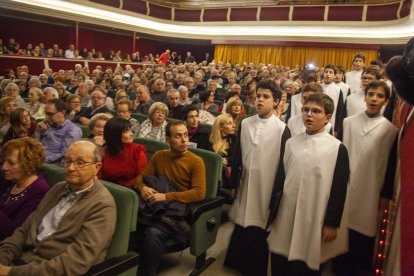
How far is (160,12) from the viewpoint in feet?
57.7

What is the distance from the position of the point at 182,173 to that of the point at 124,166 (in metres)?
0.54

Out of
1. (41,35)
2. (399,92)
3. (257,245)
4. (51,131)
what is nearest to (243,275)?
(257,245)

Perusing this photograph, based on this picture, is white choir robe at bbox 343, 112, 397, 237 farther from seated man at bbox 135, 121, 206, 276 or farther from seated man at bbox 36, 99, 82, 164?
seated man at bbox 36, 99, 82, 164

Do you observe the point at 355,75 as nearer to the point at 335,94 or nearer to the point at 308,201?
the point at 335,94

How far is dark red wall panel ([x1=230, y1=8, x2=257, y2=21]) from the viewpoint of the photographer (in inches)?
637

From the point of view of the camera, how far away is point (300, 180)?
212cm

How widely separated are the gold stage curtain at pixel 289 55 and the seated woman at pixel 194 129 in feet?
37.8

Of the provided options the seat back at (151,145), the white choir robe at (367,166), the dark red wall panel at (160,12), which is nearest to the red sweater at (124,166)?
the seat back at (151,145)

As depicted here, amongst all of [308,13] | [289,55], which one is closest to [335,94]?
[308,13]

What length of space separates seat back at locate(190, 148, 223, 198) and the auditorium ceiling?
10555mm

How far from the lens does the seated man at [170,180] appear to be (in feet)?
7.55

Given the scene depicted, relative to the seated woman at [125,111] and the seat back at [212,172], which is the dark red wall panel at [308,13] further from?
the seat back at [212,172]

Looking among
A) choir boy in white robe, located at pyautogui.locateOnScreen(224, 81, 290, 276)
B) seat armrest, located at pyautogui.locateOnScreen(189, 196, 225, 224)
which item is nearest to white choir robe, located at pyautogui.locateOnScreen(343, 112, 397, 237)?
choir boy in white robe, located at pyautogui.locateOnScreen(224, 81, 290, 276)

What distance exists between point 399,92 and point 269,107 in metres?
1.87
